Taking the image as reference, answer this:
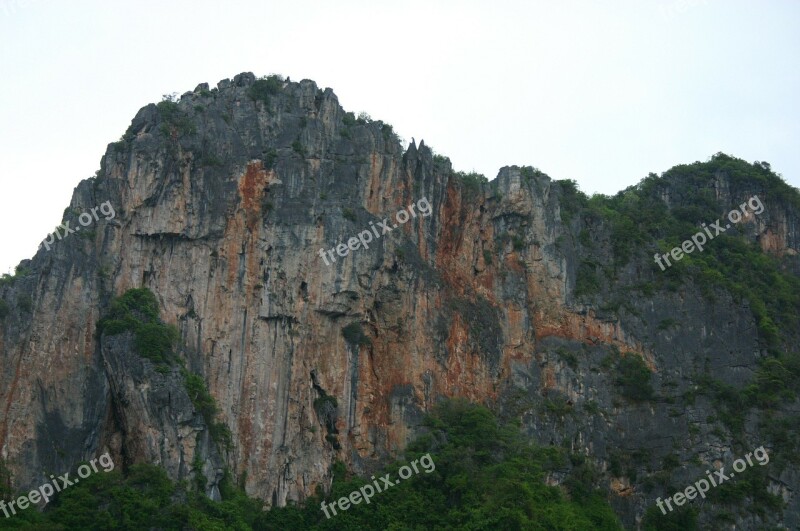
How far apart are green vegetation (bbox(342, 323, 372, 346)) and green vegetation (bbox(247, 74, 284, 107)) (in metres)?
10.7

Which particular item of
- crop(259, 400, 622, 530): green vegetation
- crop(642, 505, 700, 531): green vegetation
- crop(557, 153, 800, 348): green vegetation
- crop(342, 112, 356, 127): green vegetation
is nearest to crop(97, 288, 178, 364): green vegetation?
crop(259, 400, 622, 530): green vegetation

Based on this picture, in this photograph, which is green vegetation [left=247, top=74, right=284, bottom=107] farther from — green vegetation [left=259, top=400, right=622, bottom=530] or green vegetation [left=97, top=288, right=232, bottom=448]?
green vegetation [left=259, top=400, right=622, bottom=530]

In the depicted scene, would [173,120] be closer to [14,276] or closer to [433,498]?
[14,276]

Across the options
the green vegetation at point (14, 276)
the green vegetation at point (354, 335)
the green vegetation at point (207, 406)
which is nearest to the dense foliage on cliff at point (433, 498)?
the green vegetation at point (207, 406)

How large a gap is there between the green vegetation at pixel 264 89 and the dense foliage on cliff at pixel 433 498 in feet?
51.0

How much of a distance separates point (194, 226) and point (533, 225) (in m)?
16.4

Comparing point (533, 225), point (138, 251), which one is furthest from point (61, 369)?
point (533, 225)

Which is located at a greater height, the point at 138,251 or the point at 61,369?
the point at 138,251

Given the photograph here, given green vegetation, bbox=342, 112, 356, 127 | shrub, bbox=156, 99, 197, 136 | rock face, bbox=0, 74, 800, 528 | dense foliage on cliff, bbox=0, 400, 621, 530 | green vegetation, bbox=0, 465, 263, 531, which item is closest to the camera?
green vegetation, bbox=0, 465, 263, 531

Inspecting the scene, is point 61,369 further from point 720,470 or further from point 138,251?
point 720,470

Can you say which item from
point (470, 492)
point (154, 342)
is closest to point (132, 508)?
point (154, 342)

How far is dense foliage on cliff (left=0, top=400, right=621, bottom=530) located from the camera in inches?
1626

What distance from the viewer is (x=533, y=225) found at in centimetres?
5641

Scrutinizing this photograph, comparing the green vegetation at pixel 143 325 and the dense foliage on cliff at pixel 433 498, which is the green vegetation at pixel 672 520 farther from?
the green vegetation at pixel 143 325
